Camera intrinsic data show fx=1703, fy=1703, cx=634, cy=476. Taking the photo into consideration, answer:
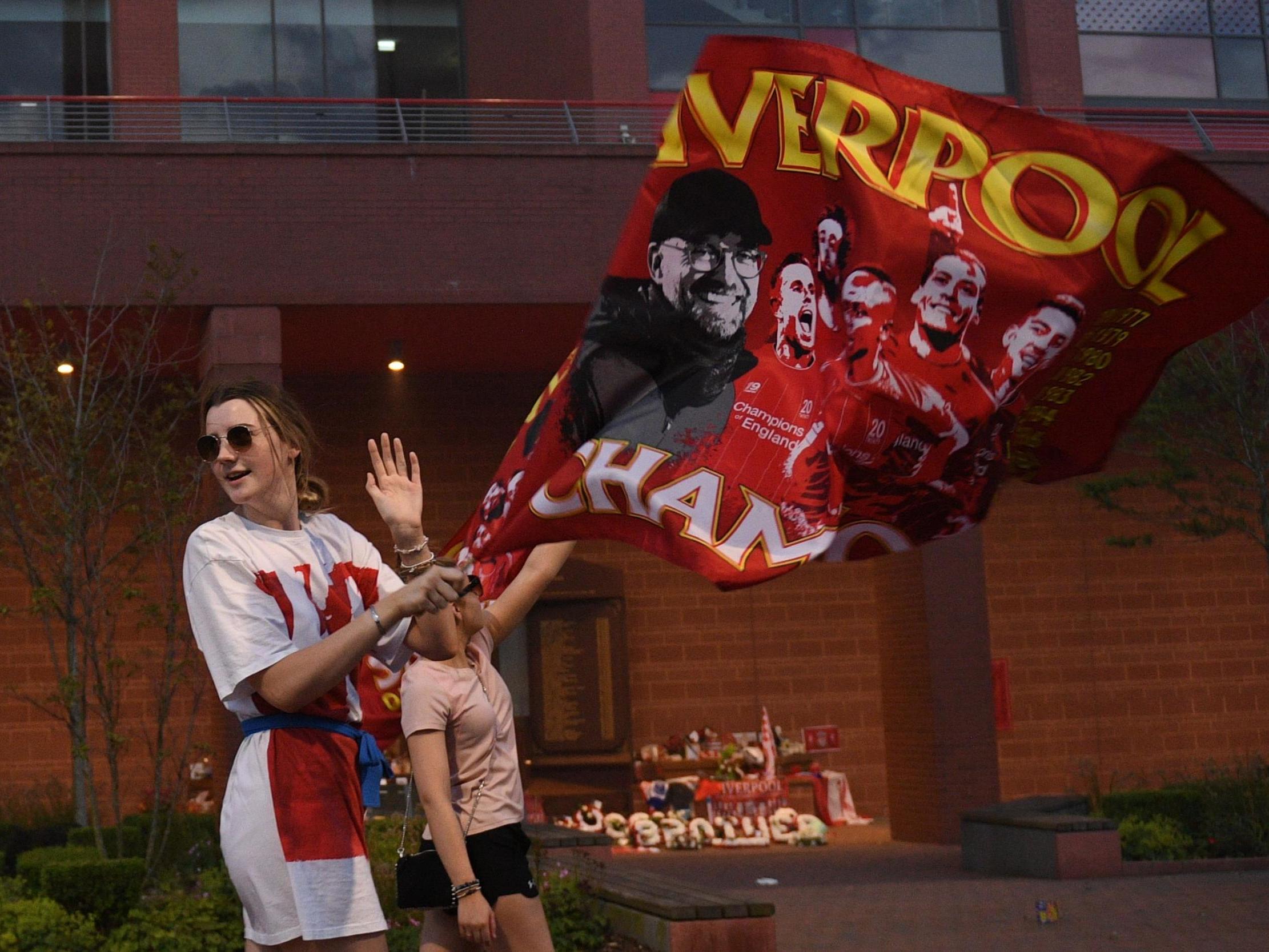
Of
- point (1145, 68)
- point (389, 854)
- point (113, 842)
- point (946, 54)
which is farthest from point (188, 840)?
point (1145, 68)

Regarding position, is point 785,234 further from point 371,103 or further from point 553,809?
point 553,809

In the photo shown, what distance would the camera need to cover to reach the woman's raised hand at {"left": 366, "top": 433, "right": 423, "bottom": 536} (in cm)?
402

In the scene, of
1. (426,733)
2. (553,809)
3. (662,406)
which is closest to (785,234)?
(662,406)

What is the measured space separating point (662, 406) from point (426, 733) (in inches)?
47.4

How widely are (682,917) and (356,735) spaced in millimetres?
5488

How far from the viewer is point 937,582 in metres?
18.7

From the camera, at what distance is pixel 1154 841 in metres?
15.0

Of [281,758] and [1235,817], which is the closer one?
[281,758]

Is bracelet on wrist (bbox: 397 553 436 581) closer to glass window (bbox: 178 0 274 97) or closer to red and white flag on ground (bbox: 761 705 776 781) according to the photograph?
red and white flag on ground (bbox: 761 705 776 781)

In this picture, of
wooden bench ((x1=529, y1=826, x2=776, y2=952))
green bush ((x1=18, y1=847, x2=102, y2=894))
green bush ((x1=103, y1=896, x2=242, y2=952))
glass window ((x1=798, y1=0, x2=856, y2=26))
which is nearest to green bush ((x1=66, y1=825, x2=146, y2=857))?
green bush ((x1=18, y1=847, x2=102, y2=894))

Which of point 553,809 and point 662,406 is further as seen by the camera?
point 553,809

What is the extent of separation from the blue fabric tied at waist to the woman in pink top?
1135 millimetres

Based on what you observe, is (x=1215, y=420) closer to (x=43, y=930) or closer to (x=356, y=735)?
(x=43, y=930)

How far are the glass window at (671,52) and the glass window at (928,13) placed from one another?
1291 millimetres
